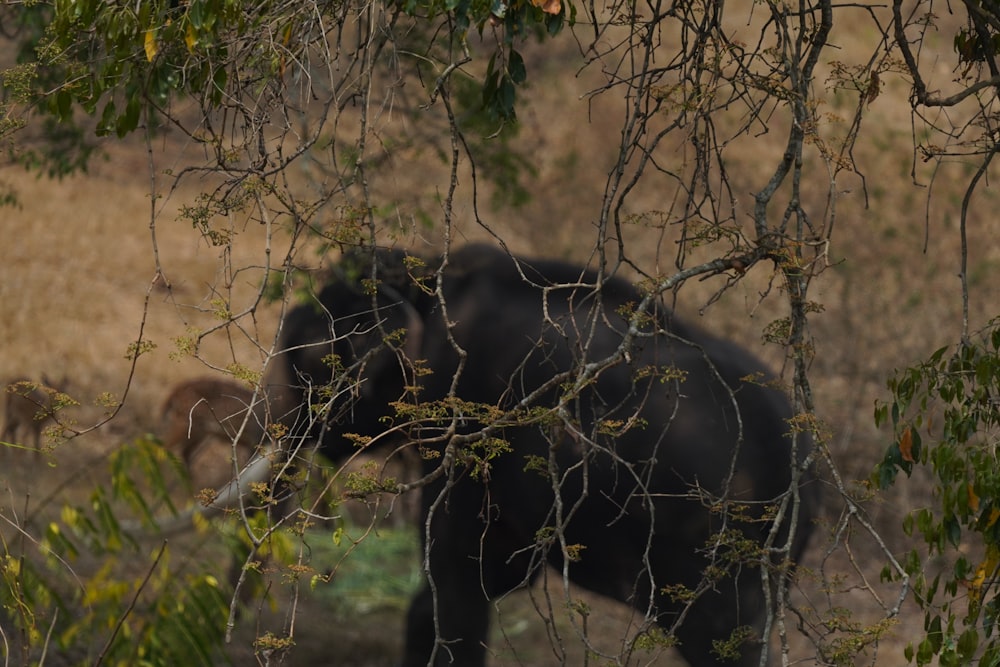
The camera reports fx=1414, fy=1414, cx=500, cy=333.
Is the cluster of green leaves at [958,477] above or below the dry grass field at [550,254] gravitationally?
below

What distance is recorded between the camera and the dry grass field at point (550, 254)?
8.52m

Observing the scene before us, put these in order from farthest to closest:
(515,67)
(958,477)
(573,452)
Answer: (573,452)
(515,67)
(958,477)

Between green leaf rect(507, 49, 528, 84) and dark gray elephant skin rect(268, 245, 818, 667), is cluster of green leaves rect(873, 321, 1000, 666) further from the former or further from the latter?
dark gray elephant skin rect(268, 245, 818, 667)

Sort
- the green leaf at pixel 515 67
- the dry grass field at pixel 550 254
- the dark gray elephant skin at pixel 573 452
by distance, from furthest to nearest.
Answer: the dry grass field at pixel 550 254
the dark gray elephant skin at pixel 573 452
the green leaf at pixel 515 67

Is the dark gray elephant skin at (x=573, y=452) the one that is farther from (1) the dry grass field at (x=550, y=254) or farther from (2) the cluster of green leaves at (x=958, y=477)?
(2) the cluster of green leaves at (x=958, y=477)

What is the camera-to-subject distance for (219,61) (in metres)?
2.50

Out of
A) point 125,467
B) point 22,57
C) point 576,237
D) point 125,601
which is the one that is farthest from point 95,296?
point 125,467

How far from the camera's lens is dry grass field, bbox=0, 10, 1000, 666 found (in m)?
8.52

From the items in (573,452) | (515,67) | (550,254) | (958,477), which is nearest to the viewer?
(958,477)

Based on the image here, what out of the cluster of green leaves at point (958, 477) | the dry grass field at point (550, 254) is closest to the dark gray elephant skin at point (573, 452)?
the dry grass field at point (550, 254)

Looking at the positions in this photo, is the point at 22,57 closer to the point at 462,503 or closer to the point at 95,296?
the point at 462,503

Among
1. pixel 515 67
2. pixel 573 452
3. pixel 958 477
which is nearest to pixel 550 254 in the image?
pixel 573 452

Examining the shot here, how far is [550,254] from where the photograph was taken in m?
10.7

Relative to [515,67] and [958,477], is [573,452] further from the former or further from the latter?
[958,477]
